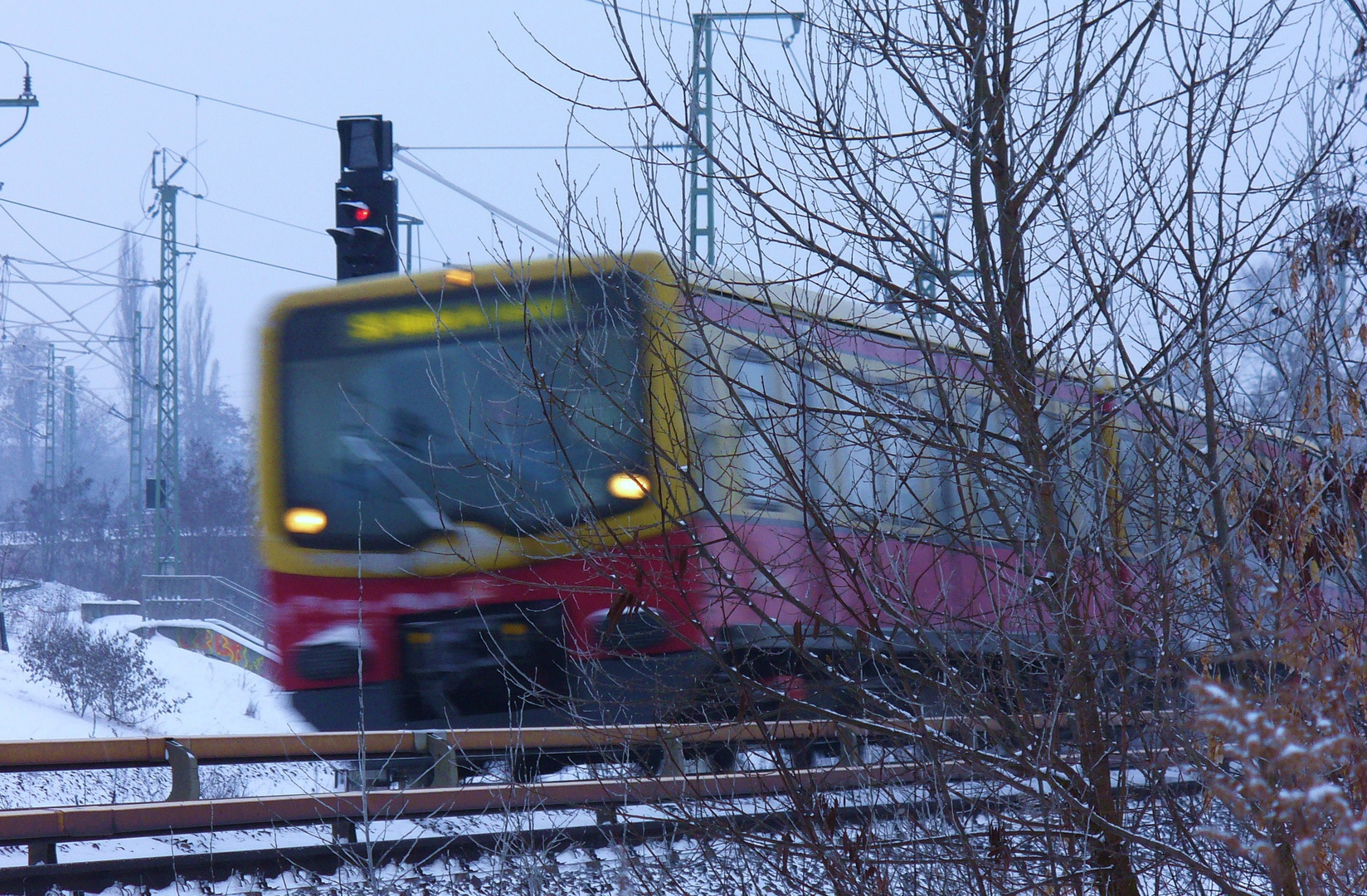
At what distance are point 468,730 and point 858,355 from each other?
128 inches

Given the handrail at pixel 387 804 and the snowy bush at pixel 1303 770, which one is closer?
the snowy bush at pixel 1303 770

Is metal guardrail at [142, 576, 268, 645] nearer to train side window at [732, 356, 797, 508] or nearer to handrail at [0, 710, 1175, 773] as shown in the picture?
handrail at [0, 710, 1175, 773]

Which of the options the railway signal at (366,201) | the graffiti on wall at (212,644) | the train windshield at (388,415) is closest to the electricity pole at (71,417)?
the graffiti on wall at (212,644)

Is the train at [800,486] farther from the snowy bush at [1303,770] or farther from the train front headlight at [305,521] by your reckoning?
the train front headlight at [305,521]

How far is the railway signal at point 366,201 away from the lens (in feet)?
28.6

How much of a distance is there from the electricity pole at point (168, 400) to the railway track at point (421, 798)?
13494 millimetres

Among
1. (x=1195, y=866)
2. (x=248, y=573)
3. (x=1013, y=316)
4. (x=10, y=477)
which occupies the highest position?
(x=10, y=477)

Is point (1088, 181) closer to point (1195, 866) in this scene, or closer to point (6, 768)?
point (1195, 866)

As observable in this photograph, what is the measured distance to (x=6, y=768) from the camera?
525 cm

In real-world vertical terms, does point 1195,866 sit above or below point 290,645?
below

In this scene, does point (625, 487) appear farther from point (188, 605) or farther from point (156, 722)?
point (188, 605)

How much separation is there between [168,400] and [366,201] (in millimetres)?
13408

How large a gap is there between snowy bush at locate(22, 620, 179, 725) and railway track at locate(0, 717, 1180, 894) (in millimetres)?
10265

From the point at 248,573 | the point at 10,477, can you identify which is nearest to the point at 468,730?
the point at 248,573
